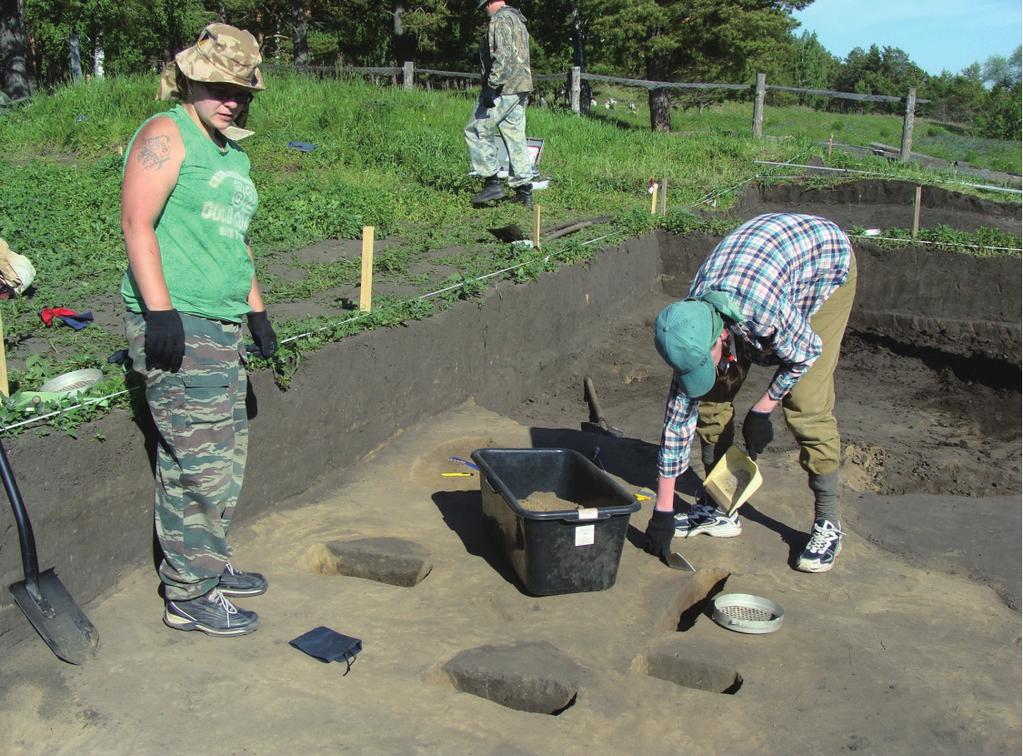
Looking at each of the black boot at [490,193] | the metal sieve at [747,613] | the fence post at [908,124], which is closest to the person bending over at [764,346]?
the metal sieve at [747,613]

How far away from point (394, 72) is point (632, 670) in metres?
18.1

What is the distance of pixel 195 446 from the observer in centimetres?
376

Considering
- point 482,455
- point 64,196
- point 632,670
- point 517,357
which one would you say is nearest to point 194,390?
point 482,455

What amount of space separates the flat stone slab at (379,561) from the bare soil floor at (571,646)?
7 cm

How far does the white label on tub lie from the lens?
4336 mm

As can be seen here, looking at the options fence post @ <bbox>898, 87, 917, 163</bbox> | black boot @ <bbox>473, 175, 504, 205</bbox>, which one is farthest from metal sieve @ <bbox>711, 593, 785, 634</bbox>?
fence post @ <bbox>898, 87, 917, 163</bbox>

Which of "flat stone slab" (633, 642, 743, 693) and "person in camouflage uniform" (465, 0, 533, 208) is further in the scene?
"person in camouflage uniform" (465, 0, 533, 208)

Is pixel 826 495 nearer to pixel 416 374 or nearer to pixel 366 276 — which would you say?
pixel 416 374

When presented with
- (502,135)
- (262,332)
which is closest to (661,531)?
(262,332)

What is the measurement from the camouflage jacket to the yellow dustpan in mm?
6056

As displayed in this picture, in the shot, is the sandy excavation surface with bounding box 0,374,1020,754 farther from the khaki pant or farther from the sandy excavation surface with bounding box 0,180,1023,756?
the khaki pant

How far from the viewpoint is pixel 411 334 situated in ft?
21.0

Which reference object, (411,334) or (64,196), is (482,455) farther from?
(64,196)

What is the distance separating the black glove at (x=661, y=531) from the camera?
4754mm
